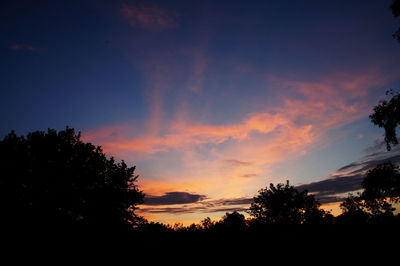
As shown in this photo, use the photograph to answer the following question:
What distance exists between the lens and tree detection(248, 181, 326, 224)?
5741cm

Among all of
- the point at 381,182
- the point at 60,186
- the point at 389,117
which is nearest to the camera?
the point at 389,117

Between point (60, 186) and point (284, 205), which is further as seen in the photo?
point (284, 205)

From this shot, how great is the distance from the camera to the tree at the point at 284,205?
57406mm

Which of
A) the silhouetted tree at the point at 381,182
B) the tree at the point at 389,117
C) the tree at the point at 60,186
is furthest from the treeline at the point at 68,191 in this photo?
the silhouetted tree at the point at 381,182

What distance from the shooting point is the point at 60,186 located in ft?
83.7

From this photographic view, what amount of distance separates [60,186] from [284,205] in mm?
55048

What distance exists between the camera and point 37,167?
24.6 metres

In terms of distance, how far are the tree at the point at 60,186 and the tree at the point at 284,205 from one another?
1564 inches

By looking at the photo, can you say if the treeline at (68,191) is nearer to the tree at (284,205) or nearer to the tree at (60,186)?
the tree at (60,186)

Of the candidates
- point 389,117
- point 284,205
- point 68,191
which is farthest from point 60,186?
point 284,205

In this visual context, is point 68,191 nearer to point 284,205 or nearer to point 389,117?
point 389,117

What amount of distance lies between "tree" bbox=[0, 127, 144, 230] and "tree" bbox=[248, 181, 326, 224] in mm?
39730

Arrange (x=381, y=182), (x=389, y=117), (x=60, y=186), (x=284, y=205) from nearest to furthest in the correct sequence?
(x=389, y=117), (x=60, y=186), (x=381, y=182), (x=284, y=205)

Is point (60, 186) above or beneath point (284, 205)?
above
